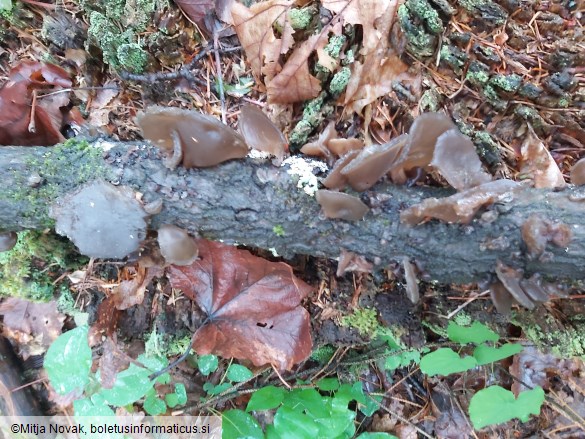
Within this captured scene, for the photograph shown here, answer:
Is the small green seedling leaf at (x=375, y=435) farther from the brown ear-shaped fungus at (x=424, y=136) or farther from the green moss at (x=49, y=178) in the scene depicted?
the green moss at (x=49, y=178)

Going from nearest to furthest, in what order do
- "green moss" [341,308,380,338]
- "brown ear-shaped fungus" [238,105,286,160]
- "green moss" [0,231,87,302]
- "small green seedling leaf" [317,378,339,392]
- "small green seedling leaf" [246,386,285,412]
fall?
"brown ear-shaped fungus" [238,105,286,160], "green moss" [0,231,87,302], "green moss" [341,308,380,338], "small green seedling leaf" [246,386,285,412], "small green seedling leaf" [317,378,339,392]

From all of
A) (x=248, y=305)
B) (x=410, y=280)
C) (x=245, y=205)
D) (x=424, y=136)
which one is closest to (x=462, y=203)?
(x=424, y=136)

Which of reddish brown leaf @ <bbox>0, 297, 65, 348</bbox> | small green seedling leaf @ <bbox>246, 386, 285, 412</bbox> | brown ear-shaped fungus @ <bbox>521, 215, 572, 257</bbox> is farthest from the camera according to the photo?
reddish brown leaf @ <bbox>0, 297, 65, 348</bbox>

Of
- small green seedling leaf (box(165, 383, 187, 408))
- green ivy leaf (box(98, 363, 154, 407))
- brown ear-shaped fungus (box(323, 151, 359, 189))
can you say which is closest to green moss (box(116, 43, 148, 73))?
brown ear-shaped fungus (box(323, 151, 359, 189))

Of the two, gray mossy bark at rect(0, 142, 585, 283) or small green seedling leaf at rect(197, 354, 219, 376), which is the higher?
gray mossy bark at rect(0, 142, 585, 283)

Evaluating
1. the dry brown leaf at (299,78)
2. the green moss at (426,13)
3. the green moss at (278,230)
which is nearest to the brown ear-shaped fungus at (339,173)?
the green moss at (278,230)

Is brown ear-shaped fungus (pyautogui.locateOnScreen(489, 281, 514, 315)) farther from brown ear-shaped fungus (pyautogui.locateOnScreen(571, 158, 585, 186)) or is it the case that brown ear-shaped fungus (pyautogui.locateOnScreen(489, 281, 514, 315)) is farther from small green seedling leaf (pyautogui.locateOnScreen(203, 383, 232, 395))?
small green seedling leaf (pyautogui.locateOnScreen(203, 383, 232, 395))

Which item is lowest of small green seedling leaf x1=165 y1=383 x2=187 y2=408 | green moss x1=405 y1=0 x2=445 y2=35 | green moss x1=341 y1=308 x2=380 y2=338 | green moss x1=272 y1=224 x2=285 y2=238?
small green seedling leaf x1=165 y1=383 x2=187 y2=408
